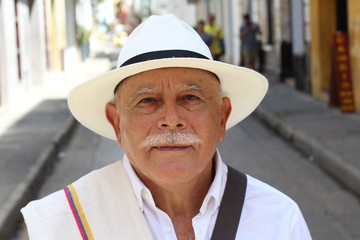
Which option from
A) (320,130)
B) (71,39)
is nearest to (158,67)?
(320,130)

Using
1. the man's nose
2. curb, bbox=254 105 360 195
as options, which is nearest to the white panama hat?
the man's nose

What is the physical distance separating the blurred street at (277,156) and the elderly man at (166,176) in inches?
172

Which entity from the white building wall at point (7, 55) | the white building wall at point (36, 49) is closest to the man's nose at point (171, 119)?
the white building wall at point (7, 55)

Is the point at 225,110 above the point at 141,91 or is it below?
below

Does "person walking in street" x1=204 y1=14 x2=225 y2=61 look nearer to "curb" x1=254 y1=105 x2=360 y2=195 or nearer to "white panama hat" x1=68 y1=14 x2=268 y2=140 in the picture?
"curb" x1=254 y1=105 x2=360 y2=195

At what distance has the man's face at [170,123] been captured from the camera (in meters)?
2.20

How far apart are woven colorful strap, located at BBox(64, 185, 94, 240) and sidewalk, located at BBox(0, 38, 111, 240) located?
135 centimetres

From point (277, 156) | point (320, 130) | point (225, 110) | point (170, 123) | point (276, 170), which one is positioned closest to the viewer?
point (170, 123)

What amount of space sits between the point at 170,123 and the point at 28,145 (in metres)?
9.56

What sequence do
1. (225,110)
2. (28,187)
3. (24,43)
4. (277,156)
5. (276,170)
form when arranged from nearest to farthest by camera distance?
(225,110) → (28,187) → (276,170) → (277,156) → (24,43)

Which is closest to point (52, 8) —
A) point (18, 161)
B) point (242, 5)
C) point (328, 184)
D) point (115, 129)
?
point (242, 5)

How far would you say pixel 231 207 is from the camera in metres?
2.21

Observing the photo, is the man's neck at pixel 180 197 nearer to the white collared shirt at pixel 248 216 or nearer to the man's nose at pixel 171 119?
the white collared shirt at pixel 248 216

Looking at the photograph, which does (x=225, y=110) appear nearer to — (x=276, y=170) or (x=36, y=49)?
(x=276, y=170)
